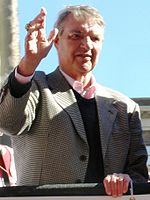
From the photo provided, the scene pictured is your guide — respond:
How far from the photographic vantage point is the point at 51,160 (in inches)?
86.5

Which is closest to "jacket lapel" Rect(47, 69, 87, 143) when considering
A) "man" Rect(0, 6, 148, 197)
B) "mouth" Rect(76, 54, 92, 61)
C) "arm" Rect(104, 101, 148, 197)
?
"man" Rect(0, 6, 148, 197)

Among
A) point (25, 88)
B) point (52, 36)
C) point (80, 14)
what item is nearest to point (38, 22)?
point (52, 36)

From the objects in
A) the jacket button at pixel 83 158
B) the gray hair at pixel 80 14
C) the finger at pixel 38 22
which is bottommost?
the jacket button at pixel 83 158

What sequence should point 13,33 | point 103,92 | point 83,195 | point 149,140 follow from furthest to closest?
1. point 149,140
2. point 13,33
3. point 103,92
4. point 83,195

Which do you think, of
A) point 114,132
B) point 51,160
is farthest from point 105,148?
point 51,160

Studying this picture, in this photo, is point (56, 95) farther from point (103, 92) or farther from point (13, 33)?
point (13, 33)

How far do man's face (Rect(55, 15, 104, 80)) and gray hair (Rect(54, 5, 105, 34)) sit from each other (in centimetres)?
2

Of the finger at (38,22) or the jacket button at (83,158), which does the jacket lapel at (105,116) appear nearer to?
the jacket button at (83,158)

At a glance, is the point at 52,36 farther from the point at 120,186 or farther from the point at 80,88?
the point at 120,186

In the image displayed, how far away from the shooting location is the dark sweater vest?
227cm

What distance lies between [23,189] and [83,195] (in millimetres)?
226

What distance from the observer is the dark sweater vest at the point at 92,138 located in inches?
89.3

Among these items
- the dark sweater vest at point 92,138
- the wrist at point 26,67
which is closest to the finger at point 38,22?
the wrist at point 26,67

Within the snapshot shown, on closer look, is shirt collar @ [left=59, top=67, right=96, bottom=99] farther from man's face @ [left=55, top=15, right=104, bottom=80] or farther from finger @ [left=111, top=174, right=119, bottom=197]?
finger @ [left=111, top=174, right=119, bottom=197]
